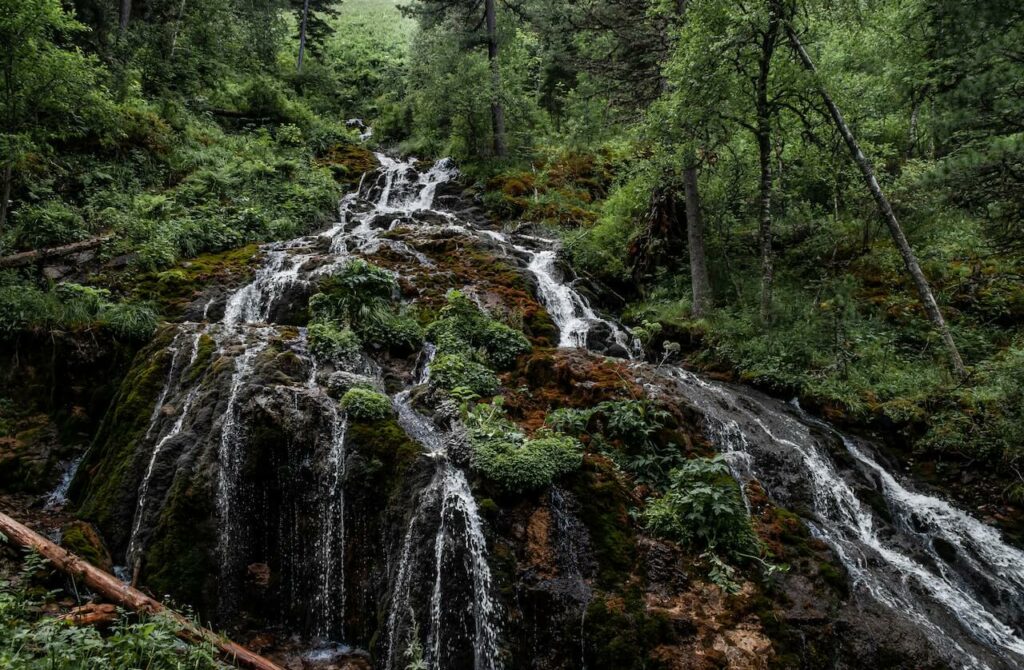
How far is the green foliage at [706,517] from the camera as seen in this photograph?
621 centimetres

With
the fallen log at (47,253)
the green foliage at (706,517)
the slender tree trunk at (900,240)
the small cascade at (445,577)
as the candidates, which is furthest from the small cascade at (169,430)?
the slender tree trunk at (900,240)

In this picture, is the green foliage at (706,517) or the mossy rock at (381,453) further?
the mossy rock at (381,453)

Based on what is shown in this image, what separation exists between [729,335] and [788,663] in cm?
754

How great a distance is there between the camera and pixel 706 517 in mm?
6375

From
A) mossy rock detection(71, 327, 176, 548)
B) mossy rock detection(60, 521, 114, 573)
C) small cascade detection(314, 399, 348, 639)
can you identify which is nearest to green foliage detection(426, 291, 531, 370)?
small cascade detection(314, 399, 348, 639)

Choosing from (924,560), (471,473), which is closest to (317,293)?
(471,473)

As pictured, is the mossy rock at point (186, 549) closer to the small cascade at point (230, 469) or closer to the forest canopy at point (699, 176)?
the small cascade at point (230, 469)

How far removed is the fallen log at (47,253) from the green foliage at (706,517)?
1261 centimetres

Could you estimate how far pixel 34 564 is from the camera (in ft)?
17.6

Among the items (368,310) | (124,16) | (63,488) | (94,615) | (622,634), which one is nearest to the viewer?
(94,615)

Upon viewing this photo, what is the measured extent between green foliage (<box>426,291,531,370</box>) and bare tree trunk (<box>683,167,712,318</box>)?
205 inches

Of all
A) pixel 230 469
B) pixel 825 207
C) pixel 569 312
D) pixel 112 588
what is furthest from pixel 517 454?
pixel 825 207

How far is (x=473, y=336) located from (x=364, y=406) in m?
3.13

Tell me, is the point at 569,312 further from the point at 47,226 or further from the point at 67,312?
the point at 47,226
